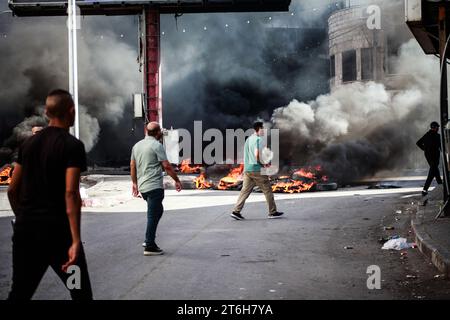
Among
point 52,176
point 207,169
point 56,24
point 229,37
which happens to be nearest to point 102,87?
point 56,24

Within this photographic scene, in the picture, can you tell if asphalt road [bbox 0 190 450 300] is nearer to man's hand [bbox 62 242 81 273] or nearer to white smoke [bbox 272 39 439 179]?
man's hand [bbox 62 242 81 273]

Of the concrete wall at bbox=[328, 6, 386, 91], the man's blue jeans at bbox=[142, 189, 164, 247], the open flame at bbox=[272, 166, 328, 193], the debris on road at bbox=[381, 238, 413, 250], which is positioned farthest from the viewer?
the concrete wall at bbox=[328, 6, 386, 91]

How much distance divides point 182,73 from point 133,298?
3535 cm

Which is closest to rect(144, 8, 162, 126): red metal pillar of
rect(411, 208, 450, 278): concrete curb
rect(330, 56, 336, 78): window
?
rect(330, 56, 336, 78): window

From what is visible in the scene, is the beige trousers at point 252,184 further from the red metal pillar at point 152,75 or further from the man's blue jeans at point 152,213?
the red metal pillar at point 152,75

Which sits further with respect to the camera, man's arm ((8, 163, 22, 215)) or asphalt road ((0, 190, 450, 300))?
asphalt road ((0, 190, 450, 300))

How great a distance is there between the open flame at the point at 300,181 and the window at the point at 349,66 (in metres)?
16.6

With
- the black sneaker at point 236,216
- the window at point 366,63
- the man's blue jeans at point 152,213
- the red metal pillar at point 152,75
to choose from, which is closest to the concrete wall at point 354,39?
the window at point 366,63

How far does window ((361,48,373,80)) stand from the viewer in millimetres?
35031

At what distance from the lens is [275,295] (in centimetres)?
505

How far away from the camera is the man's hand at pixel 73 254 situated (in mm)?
3342

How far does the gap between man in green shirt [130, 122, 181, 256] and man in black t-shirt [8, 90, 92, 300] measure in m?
3.66

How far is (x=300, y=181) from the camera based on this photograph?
1853cm

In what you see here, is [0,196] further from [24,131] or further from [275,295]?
[24,131]
